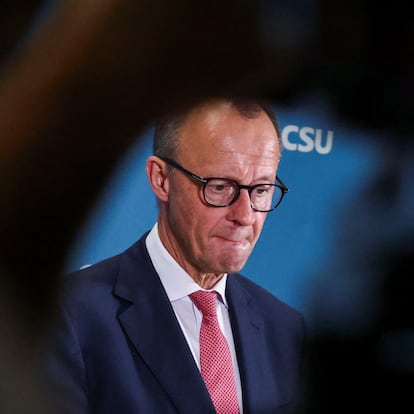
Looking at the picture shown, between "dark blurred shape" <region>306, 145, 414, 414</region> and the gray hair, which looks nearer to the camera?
Answer: the gray hair

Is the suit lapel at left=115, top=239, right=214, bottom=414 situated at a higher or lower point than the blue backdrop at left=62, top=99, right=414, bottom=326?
lower

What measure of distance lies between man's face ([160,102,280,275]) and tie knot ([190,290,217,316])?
40 millimetres

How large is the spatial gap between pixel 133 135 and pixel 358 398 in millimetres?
739

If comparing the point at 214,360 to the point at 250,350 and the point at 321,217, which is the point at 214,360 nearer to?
the point at 250,350

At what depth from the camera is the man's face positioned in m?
1.04

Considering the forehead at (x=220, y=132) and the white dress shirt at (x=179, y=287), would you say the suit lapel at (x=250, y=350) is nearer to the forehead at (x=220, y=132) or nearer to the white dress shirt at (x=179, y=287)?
the white dress shirt at (x=179, y=287)

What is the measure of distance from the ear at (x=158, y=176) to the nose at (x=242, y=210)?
4.7 inches

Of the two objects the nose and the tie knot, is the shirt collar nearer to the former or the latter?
the tie knot

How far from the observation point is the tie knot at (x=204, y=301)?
1099 millimetres

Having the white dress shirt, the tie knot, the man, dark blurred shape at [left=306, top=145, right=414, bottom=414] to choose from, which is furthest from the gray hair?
dark blurred shape at [left=306, top=145, right=414, bottom=414]

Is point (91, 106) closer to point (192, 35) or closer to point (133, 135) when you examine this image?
point (133, 135)

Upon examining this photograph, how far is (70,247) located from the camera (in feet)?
3.32

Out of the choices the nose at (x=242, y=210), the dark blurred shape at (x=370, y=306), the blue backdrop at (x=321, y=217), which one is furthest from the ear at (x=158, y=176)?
the dark blurred shape at (x=370, y=306)

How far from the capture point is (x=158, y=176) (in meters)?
1.04
